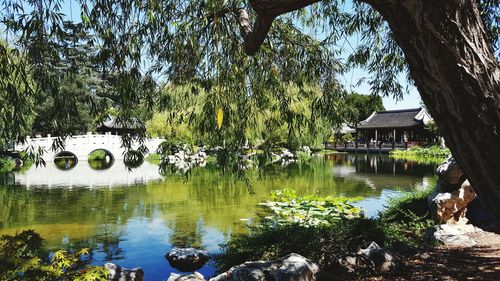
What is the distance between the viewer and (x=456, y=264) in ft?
15.7

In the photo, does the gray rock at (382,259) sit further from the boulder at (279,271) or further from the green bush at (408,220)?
the green bush at (408,220)

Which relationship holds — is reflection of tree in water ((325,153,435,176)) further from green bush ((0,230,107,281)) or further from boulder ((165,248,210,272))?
green bush ((0,230,107,281))

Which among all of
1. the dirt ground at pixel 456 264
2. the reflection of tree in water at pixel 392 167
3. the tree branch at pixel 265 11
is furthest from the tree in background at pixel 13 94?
the reflection of tree in water at pixel 392 167

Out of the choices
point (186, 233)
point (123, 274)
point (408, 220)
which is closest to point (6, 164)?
point (186, 233)

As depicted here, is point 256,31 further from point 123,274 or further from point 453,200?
point 453,200

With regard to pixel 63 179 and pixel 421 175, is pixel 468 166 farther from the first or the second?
pixel 63 179

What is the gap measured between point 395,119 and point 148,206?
31.7 m

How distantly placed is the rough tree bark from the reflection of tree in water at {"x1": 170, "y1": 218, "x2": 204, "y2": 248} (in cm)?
644

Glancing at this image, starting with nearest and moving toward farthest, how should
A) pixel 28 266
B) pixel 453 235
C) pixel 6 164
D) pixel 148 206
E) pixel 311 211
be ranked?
pixel 28 266, pixel 453 235, pixel 311 211, pixel 148 206, pixel 6 164

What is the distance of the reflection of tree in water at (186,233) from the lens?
7.61m

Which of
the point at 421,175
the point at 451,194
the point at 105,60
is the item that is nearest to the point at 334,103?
the point at 105,60

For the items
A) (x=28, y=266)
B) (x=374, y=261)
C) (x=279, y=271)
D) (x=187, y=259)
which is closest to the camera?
(x=28, y=266)

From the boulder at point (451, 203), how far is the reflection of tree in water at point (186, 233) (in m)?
4.18

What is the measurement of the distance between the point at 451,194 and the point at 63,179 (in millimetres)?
16511
